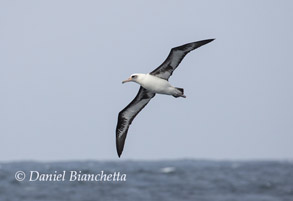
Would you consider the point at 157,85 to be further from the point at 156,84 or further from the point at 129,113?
the point at 129,113

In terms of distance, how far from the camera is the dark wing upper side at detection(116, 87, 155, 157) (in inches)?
816

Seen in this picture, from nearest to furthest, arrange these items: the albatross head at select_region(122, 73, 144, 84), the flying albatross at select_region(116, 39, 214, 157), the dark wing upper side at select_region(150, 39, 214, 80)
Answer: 1. the flying albatross at select_region(116, 39, 214, 157)
2. the dark wing upper side at select_region(150, 39, 214, 80)
3. the albatross head at select_region(122, 73, 144, 84)

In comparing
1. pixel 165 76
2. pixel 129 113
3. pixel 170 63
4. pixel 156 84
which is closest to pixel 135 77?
pixel 156 84

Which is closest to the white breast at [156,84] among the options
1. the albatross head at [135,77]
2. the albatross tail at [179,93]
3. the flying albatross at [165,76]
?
the flying albatross at [165,76]

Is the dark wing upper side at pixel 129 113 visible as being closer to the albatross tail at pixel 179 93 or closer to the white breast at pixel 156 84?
the white breast at pixel 156 84

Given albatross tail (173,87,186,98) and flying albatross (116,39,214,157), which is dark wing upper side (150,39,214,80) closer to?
flying albatross (116,39,214,157)

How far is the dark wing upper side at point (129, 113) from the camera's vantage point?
816 inches

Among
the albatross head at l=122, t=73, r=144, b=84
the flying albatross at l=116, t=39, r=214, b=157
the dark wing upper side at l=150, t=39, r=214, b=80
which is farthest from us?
the albatross head at l=122, t=73, r=144, b=84

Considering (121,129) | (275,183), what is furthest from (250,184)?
(121,129)

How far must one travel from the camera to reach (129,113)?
21.5 m

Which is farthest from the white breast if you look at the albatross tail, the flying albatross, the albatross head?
the albatross tail

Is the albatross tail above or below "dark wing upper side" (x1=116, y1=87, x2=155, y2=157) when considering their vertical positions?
above

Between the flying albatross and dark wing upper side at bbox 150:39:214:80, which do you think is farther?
dark wing upper side at bbox 150:39:214:80

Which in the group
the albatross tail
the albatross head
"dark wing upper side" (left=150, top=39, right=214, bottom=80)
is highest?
"dark wing upper side" (left=150, top=39, right=214, bottom=80)
